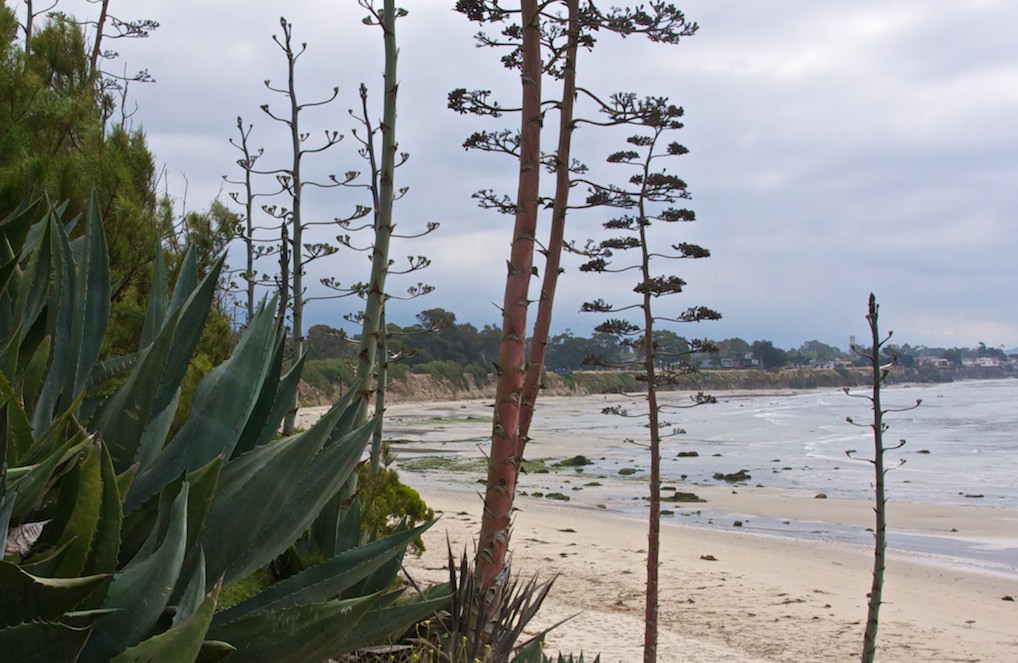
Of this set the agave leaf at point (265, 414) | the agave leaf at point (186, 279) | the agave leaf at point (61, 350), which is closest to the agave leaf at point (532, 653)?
the agave leaf at point (265, 414)

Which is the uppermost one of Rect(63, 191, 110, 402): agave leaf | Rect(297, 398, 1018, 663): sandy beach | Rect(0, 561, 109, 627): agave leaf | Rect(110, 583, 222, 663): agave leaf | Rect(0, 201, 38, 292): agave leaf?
Rect(0, 201, 38, 292): agave leaf

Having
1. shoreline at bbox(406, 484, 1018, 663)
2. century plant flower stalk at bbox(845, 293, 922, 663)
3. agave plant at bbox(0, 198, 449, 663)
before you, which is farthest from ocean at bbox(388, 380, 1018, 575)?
agave plant at bbox(0, 198, 449, 663)

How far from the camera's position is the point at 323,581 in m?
1.83

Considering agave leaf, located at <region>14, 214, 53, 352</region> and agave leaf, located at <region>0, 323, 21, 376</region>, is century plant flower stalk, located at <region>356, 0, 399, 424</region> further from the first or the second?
agave leaf, located at <region>0, 323, 21, 376</region>

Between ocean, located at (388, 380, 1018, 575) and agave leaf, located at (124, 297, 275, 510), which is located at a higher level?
agave leaf, located at (124, 297, 275, 510)

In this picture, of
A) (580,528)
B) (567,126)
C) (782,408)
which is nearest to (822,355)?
(782,408)

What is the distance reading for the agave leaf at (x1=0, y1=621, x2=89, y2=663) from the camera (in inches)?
44.8

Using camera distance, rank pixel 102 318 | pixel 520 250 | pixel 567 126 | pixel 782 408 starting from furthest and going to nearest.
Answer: pixel 782 408
pixel 567 126
pixel 520 250
pixel 102 318

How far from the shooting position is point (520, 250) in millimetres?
4719

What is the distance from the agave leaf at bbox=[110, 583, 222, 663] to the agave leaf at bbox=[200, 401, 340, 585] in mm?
428

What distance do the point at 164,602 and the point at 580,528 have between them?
17.3 meters

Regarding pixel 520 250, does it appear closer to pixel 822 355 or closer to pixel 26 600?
pixel 26 600

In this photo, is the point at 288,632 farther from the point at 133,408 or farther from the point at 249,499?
the point at 133,408

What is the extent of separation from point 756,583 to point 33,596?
45.3 ft
